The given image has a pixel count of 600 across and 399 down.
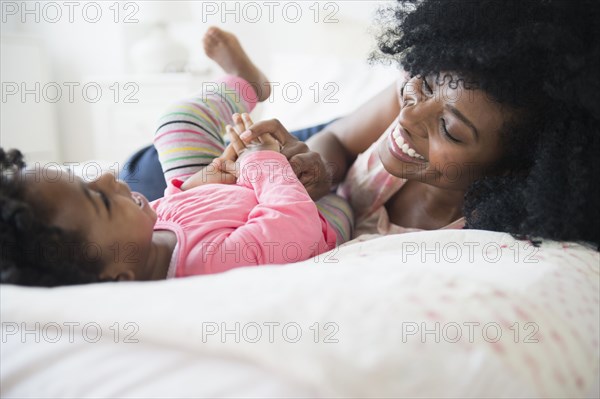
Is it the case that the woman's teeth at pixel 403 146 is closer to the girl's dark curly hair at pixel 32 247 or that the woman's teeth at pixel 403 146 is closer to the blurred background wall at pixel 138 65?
the girl's dark curly hair at pixel 32 247

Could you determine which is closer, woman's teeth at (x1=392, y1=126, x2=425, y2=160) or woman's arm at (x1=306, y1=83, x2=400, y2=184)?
woman's teeth at (x1=392, y1=126, x2=425, y2=160)

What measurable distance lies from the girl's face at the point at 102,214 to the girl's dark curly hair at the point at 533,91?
1.50 ft

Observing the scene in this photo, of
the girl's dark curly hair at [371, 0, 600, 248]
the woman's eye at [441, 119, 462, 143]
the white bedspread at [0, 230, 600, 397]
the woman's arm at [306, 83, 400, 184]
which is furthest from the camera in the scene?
the woman's arm at [306, 83, 400, 184]

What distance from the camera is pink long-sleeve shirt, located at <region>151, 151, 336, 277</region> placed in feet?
2.14

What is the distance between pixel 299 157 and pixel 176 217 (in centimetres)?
22

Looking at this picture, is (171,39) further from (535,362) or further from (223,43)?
(535,362)

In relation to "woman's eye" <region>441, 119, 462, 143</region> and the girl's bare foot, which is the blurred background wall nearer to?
the girl's bare foot

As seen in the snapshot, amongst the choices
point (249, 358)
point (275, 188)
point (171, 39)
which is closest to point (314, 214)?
point (275, 188)

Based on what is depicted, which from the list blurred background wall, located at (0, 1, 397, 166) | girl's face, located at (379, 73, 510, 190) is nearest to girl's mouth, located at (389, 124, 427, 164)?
girl's face, located at (379, 73, 510, 190)

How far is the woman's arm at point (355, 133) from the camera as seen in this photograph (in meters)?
1.04

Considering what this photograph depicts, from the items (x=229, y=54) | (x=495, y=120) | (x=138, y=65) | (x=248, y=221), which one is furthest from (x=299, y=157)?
(x=138, y=65)

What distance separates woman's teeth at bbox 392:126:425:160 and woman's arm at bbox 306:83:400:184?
0.69 ft

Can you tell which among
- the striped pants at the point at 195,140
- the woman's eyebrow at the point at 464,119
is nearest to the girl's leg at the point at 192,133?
the striped pants at the point at 195,140

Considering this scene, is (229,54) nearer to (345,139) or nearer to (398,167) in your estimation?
(345,139)
